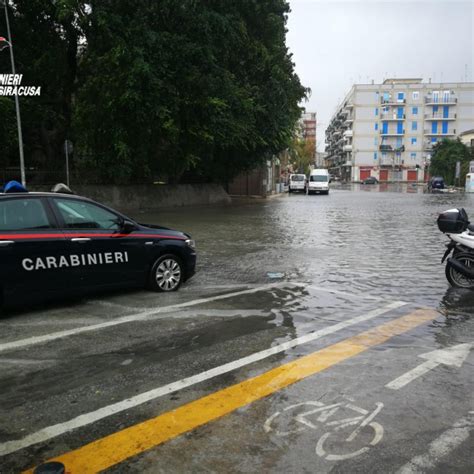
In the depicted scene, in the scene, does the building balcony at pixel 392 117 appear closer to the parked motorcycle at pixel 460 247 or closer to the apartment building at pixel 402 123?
the apartment building at pixel 402 123

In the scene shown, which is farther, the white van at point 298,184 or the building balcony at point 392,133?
the building balcony at point 392,133

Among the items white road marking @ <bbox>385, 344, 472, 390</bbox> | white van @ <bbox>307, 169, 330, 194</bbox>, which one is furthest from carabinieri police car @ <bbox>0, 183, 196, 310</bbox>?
white van @ <bbox>307, 169, 330, 194</bbox>

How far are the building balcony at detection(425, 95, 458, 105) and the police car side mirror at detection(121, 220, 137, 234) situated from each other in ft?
357

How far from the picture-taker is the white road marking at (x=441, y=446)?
10.3ft

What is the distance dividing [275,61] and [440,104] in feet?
288

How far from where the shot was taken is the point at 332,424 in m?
3.67

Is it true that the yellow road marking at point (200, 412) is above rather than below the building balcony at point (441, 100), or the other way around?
below

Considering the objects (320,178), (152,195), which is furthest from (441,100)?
(152,195)

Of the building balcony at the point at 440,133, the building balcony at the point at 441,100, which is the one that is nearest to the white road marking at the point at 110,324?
the building balcony at the point at 440,133

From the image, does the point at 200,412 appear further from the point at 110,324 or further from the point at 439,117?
the point at 439,117

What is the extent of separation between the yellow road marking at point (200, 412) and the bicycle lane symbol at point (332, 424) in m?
0.37

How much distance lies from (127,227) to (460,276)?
17.2 feet

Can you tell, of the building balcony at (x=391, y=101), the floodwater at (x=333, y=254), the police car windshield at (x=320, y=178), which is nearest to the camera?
the floodwater at (x=333, y=254)

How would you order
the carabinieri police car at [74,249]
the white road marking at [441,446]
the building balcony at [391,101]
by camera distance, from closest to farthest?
the white road marking at [441,446]
the carabinieri police car at [74,249]
the building balcony at [391,101]
